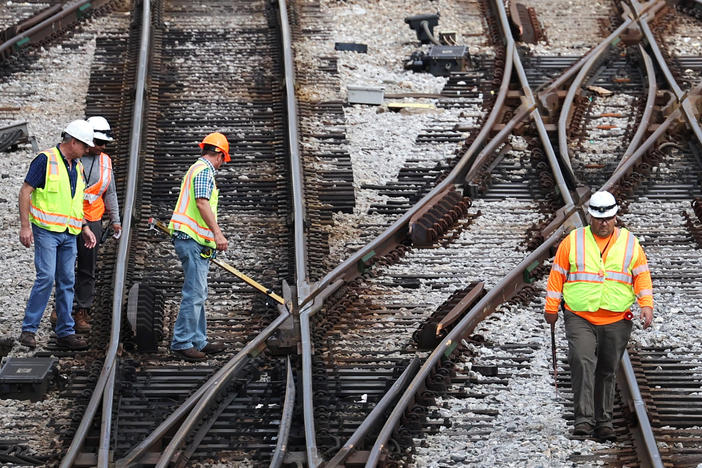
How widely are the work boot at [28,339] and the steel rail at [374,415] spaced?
2665 mm

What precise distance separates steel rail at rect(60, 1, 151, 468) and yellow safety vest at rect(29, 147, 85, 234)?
2.44 feet

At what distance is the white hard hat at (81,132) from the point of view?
10008 millimetres

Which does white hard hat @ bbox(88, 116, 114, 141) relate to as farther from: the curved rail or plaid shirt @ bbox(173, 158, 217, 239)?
the curved rail

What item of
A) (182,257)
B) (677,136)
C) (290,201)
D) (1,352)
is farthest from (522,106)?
(1,352)

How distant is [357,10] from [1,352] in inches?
347

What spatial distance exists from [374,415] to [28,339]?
9.06ft

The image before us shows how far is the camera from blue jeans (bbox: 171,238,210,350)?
10078mm

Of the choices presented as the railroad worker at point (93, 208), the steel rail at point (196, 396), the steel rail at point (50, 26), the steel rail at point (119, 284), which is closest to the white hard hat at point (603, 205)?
the steel rail at point (196, 396)

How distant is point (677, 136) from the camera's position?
46.8ft

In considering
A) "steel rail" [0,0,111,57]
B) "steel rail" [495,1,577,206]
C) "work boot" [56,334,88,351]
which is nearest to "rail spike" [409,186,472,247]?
"steel rail" [495,1,577,206]

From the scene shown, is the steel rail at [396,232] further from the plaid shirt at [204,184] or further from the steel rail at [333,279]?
the plaid shirt at [204,184]

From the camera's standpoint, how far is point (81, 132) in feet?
32.9

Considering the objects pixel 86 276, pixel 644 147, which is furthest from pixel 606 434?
pixel 644 147

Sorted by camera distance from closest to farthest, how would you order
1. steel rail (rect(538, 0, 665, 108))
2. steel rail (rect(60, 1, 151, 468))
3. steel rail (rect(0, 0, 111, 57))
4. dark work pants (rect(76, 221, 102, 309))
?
1. steel rail (rect(60, 1, 151, 468))
2. dark work pants (rect(76, 221, 102, 309))
3. steel rail (rect(538, 0, 665, 108))
4. steel rail (rect(0, 0, 111, 57))
